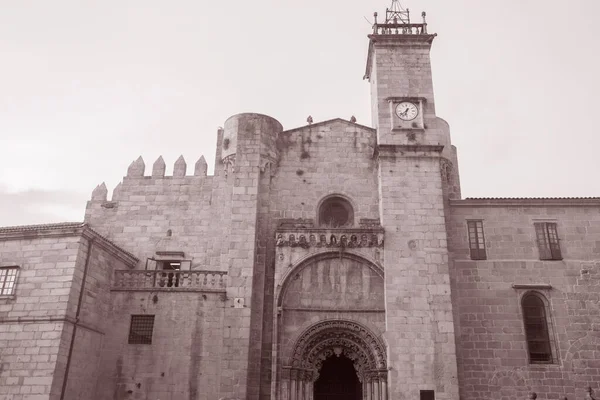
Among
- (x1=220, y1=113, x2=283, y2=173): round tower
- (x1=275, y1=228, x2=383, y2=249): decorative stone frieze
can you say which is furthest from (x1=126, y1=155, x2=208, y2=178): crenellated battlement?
(x1=275, y1=228, x2=383, y2=249): decorative stone frieze

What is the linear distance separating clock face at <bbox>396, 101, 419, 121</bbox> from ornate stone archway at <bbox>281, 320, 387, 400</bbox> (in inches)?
343

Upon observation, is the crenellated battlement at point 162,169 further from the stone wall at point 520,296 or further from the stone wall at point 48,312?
the stone wall at point 520,296

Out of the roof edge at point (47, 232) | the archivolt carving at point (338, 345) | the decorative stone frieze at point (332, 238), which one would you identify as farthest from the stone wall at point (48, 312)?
the archivolt carving at point (338, 345)

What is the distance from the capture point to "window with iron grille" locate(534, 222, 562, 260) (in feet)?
66.0

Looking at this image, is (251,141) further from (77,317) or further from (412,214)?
(77,317)

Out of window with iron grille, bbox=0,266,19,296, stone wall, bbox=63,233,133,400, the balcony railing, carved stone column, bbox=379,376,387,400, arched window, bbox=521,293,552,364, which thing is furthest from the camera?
the balcony railing

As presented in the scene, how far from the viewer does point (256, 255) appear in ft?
65.5

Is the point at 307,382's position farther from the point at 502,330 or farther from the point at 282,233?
the point at 502,330

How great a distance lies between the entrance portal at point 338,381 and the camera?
1934cm

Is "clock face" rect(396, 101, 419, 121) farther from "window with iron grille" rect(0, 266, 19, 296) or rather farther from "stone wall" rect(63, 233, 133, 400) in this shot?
"window with iron grille" rect(0, 266, 19, 296)

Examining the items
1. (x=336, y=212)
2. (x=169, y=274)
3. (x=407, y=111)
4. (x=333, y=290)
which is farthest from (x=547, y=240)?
(x=169, y=274)

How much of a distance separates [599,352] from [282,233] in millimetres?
12285

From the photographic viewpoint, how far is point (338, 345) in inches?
741

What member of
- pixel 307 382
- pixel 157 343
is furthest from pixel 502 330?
pixel 157 343
